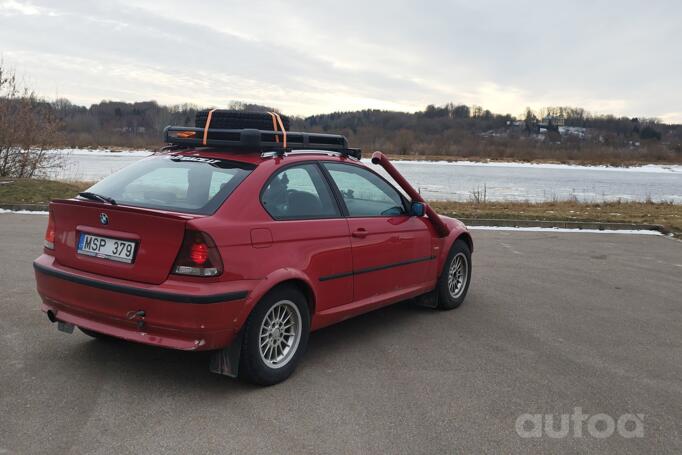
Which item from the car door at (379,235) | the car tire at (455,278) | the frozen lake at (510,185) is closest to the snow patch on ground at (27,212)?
the frozen lake at (510,185)

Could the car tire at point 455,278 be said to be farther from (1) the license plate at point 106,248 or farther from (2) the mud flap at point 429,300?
(1) the license plate at point 106,248

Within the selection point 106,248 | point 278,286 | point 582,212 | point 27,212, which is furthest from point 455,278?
point 582,212

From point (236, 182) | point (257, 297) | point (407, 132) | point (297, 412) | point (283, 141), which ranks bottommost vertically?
point (297, 412)

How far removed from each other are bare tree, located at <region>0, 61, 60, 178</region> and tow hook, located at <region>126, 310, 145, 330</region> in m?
17.5

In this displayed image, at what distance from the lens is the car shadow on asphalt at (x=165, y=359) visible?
4.23 meters

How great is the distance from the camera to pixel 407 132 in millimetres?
Answer: 93375

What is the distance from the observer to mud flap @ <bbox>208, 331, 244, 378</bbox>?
3.97 m

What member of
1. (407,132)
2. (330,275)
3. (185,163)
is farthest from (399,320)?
(407,132)

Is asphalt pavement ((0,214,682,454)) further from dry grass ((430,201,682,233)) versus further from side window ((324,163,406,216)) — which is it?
Result: dry grass ((430,201,682,233))

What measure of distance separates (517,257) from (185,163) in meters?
6.81

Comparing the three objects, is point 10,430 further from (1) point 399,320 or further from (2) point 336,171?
(1) point 399,320

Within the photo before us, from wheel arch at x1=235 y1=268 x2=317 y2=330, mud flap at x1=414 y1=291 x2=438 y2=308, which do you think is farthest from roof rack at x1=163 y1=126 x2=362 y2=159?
mud flap at x1=414 y1=291 x2=438 y2=308

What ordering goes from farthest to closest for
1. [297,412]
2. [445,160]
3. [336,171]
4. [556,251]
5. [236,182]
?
[445,160] < [556,251] < [336,171] < [236,182] < [297,412]

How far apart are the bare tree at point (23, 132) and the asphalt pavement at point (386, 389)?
45.8 feet
